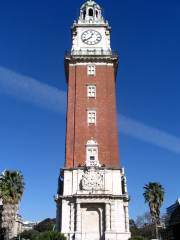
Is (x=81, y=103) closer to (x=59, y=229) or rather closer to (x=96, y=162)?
(x=96, y=162)

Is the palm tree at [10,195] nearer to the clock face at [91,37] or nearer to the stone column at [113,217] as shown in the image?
the stone column at [113,217]

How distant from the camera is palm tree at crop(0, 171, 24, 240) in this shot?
40500 millimetres

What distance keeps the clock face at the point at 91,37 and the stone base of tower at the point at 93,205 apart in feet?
66.3

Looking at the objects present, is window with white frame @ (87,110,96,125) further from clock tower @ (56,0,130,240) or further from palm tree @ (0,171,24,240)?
palm tree @ (0,171,24,240)

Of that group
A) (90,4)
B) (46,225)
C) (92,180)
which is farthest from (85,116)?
(46,225)

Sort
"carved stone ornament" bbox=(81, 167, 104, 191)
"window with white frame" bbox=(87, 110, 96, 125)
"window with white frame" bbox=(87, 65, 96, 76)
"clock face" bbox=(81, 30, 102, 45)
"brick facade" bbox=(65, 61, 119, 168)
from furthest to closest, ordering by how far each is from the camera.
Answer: "clock face" bbox=(81, 30, 102, 45) < "window with white frame" bbox=(87, 65, 96, 76) < "window with white frame" bbox=(87, 110, 96, 125) < "brick facade" bbox=(65, 61, 119, 168) < "carved stone ornament" bbox=(81, 167, 104, 191)

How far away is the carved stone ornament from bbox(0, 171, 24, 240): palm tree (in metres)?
8.16

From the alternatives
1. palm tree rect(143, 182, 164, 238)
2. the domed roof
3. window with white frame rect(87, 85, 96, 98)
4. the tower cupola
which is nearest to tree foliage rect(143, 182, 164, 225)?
palm tree rect(143, 182, 164, 238)

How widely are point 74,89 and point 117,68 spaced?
26.6 ft

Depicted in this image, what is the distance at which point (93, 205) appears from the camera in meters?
40.4

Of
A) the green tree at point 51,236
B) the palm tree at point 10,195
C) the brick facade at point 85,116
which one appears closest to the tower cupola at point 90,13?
the brick facade at point 85,116

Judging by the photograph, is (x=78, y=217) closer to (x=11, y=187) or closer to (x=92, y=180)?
(x=92, y=180)

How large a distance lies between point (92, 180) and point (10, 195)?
→ 10078mm

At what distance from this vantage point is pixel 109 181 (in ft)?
137
